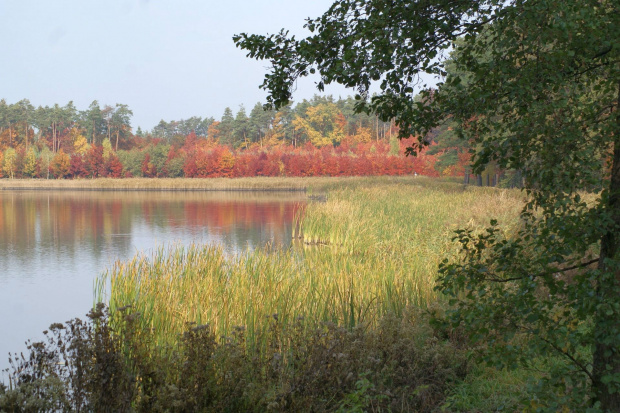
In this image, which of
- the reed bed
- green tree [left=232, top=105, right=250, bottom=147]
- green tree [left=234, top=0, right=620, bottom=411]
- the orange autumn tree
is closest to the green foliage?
the orange autumn tree

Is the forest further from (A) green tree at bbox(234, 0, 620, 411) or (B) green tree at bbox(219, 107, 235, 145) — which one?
(A) green tree at bbox(234, 0, 620, 411)

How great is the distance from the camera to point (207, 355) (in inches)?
183

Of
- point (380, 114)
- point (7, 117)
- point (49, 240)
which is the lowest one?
point (49, 240)

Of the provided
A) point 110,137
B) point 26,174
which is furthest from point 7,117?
point 26,174

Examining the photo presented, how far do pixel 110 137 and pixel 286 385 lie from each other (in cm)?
9833

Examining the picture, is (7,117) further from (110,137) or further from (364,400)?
(364,400)

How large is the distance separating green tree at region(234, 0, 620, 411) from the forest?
34957mm

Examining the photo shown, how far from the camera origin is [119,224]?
25.6 meters

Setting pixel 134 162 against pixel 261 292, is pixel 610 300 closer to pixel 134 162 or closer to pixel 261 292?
pixel 261 292

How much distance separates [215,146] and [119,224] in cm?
5510

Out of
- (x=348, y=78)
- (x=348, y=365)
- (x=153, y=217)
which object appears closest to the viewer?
(x=348, y=78)

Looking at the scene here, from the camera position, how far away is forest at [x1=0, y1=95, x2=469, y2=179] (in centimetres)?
6625

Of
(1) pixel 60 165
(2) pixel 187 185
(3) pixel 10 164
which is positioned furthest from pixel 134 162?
(2) pixel 187 185

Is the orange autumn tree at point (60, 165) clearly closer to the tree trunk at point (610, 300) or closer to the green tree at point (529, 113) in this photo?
the green tree at point (529, 113)
